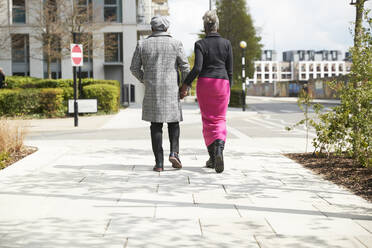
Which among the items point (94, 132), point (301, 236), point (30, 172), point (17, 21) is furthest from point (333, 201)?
point (17, 21)

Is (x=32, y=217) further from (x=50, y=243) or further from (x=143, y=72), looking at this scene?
(x=143, y=72)

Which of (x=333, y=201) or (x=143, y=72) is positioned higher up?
(x=143, y=72)

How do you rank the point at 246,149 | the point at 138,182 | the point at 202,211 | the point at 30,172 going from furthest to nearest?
1. the point at 246,149
2. the point at 30,172
3. the point at 138,182
4. the point at 202,211

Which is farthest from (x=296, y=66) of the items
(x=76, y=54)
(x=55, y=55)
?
(x=76, y=54)

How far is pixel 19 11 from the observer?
31.0 m

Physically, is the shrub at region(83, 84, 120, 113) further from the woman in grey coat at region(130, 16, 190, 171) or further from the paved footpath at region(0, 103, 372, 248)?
the woman in grey coat at region(130, 16, 190, 171)

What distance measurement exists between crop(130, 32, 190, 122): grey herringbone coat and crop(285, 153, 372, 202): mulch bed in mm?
2016

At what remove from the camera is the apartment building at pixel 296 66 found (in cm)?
14900

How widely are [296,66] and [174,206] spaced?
149755 millimetres

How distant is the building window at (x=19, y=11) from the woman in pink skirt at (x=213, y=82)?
91.6 ft

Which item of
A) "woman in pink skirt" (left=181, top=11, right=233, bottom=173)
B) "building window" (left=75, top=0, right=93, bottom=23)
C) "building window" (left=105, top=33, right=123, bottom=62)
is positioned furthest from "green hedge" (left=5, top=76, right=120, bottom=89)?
"woman in pink skirt" (left=181, top=11, right=233, bottom=173)

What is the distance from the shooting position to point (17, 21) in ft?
102

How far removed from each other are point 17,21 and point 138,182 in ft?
94.8

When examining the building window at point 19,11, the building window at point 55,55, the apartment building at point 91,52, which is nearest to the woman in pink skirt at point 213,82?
the building window at point 55,55
